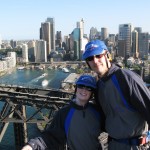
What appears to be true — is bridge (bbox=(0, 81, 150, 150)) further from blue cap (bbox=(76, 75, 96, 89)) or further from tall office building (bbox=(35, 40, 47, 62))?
tall office building (bbox=(35, 40, 47, 62))

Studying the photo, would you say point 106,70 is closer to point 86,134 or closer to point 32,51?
point 86,134

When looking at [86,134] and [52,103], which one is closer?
[86,134]

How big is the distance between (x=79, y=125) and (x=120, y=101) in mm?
171

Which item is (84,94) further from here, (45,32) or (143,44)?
(45,32)

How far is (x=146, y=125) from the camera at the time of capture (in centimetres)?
113

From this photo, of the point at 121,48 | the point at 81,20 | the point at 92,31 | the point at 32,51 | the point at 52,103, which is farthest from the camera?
the point at 92,31

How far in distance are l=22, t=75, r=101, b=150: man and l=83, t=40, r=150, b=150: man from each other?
0.14 ft

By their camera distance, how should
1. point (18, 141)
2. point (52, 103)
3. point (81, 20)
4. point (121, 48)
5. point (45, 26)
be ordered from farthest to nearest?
point (81, 20) → point (45, 26) → point (121, 48) → point (18, 141) → point (52, 103)

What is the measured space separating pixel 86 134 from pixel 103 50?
0.31 m

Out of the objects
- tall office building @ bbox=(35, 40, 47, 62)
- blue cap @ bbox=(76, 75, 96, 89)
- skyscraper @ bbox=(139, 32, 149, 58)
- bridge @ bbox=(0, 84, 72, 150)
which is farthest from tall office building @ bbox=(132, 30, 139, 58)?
blue cap @ bbox=(76, 75, 96, 89)

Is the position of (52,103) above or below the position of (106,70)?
below

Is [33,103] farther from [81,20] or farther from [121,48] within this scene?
[81,20]

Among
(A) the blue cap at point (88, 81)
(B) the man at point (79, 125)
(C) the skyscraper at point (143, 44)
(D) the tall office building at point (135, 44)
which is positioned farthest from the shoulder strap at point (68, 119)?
(C) the skyscraper at point (143, 44)

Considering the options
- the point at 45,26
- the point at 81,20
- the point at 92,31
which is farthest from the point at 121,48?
the point at 92,31
